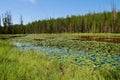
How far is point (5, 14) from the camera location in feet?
399

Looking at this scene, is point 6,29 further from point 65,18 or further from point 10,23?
point 65,18

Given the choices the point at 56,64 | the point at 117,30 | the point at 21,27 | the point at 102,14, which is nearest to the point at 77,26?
the point at 102,14

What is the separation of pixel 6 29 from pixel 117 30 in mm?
56824

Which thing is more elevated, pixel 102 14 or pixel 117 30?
pixel 102 14

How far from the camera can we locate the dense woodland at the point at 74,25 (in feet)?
308

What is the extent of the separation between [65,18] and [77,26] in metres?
13.0

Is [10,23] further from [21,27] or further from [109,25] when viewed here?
[109,25]

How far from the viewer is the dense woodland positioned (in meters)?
93.9

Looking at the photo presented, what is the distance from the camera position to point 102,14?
9794 cm

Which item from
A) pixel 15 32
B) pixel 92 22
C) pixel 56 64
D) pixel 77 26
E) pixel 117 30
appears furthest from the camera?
pixel 15 32

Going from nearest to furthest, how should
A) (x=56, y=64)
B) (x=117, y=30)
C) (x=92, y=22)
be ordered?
(x=56, y=64), (x=117, y=30), (x=92, y=22)

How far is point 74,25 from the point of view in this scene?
114500 mm

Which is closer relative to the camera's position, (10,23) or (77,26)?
(77,26)

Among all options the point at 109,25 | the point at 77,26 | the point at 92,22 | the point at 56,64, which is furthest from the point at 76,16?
the point at 56,64
